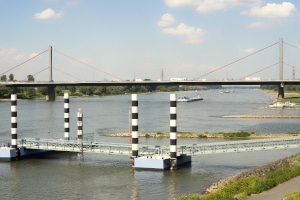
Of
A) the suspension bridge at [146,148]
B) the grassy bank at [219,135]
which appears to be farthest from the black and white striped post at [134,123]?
the grassy bank at [219,135]

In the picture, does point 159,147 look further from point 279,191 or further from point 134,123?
point 279,191

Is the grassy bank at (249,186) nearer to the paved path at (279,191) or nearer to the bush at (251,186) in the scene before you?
the bush at (251,186)

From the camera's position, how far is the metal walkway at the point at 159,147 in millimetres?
34562

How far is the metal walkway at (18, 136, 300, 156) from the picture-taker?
34.6 metres

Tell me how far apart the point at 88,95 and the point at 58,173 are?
153 m

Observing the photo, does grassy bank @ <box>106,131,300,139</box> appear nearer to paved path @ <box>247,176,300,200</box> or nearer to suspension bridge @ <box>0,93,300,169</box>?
suspension bridge @ <box>0,93,300,169</box>

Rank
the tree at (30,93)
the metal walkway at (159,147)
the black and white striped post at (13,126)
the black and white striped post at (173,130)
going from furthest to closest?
the tree at (30,93)
the black and white striped post at (13,126)
the metal walkway at (159,147)
the black and white striped post at (173,130)

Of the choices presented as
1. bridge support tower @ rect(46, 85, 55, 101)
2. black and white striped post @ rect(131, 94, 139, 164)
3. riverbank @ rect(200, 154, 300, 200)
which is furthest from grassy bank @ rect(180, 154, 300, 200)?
bridge support tower @ rect(46, 85, 55, 101)

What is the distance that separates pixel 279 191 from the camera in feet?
71.5

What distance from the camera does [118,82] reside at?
12475 centimetres

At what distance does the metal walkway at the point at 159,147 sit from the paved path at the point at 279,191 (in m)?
11.0

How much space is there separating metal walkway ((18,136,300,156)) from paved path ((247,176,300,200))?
11.0 metres

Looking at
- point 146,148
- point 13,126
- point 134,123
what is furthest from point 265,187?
point 13,126

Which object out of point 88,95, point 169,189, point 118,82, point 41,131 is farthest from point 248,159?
point 88,95
